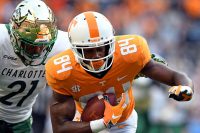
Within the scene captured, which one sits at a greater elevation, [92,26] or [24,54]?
[92,26]

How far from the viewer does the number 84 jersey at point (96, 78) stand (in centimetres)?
523

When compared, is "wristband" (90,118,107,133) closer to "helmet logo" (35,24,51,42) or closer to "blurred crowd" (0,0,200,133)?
"helmet logo" (35,24,51,42)

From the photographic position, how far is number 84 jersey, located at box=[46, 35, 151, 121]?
5.23 meters

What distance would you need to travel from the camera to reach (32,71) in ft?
18.9

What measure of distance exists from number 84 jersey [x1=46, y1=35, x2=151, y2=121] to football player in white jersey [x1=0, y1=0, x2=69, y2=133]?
0.25 m

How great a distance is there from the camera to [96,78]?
5262mm

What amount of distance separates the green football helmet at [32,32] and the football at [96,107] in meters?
0.57

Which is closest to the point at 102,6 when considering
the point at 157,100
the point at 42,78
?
the point at 157,100

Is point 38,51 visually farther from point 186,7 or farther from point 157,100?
point 186,7

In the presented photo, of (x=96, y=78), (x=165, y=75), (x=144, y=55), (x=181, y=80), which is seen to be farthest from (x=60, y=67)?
(x=181, y=80)

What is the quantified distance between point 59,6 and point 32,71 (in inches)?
271

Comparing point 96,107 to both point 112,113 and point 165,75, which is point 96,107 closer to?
point 112,113

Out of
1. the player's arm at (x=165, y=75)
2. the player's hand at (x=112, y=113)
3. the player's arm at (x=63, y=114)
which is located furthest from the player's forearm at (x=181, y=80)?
the player's arm at (x=63, y=114)

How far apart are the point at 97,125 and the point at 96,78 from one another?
36cm
